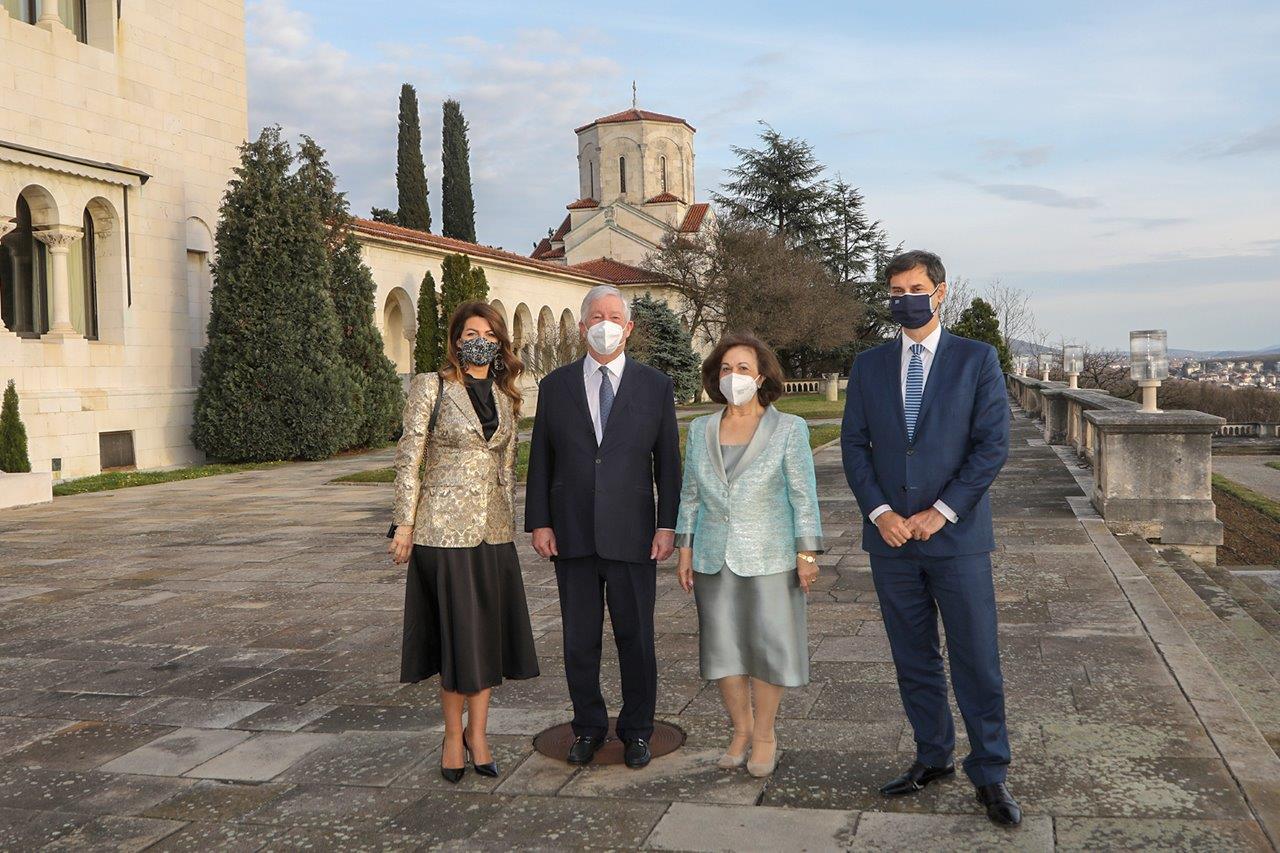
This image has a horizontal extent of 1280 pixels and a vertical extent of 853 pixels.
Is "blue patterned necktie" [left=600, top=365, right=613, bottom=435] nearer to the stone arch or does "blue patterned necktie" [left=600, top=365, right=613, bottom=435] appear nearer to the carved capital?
the carved capital

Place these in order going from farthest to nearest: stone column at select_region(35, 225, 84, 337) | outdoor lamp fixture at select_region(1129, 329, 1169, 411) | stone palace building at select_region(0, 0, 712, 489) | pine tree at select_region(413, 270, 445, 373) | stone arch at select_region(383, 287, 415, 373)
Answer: stone arch at select_region(383, 287, 415, 373)
pine tree at select_region(413, 270, 445, 373)
stone column at select_region(35, 225, 84, 337)
stone palace building at select_region(0, 0, 712, 489)
outdoor lamp fixture at select_region(1129, 329, 1169, 411)

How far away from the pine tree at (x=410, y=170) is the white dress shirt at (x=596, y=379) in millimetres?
40201

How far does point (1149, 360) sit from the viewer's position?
1020cm

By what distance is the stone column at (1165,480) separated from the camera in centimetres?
924

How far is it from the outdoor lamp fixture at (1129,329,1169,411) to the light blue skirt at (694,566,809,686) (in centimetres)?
732

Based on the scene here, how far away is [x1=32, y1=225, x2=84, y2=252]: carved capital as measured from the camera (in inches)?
642

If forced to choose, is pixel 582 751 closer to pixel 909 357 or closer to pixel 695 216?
pixel 909 357

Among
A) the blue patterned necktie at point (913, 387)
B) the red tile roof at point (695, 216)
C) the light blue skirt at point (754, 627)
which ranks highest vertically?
the red tile roof at point (695, 216)

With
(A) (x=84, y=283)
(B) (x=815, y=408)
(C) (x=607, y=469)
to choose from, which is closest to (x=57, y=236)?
(A) (x=84, y=283)

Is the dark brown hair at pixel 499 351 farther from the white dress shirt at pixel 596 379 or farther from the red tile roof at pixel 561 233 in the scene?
the red tile roof at pixel 561 233

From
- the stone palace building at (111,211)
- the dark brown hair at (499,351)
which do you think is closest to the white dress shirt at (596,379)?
the dark brown hair at (499,351)

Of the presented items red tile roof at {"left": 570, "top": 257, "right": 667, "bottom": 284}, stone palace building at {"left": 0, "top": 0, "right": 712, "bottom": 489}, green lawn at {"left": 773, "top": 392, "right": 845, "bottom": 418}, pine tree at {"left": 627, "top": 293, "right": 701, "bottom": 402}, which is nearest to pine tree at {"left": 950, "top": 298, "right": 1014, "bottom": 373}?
green lawn at {"left": 773, "top": 392, "right": 845, "bottom": 418}

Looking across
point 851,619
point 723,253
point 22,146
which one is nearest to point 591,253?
point 723,253

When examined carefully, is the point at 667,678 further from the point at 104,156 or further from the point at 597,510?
the point at 104,156
